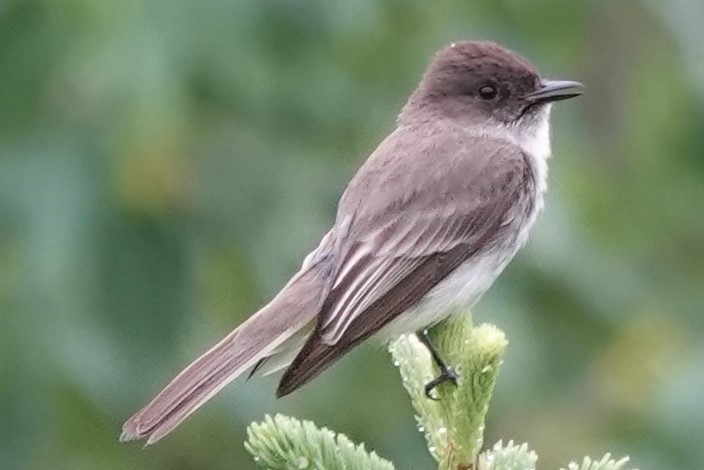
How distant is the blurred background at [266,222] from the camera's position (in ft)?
17.4

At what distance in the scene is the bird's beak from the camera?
5.11m

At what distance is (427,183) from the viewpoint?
4.73m

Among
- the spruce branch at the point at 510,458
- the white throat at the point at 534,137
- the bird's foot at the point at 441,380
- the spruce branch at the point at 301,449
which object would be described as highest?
the white throat at the point at 534,137

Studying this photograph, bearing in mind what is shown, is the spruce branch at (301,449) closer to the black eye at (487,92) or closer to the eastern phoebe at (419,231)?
the eastern phoebe at (419,231)

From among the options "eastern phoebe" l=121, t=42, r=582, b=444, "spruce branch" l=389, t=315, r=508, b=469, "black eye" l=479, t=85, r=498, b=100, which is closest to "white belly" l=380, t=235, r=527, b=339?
"eastern phoebe" l=121, t=42, r=582, b=444

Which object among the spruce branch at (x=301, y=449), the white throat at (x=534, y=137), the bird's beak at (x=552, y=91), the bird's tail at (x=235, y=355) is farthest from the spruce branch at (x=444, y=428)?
the bird's beak at (x=552, y=91)

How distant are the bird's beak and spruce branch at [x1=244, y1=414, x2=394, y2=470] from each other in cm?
194

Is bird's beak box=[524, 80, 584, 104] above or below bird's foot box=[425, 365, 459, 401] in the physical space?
above

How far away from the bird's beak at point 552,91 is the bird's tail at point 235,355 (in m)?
0.97

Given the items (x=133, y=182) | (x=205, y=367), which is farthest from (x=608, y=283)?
(x=205, y=367)

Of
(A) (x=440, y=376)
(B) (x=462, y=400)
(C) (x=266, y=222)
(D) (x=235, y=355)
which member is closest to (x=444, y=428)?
(B) (x=462, y=400)

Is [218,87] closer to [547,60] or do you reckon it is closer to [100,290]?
[100,290]

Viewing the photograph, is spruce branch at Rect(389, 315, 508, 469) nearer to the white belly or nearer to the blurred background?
the white belly

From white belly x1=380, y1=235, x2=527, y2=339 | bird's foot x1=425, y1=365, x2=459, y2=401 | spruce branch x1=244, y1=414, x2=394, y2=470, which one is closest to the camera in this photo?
spruce branch x1=244, y1=414, x2=394, y2=470
